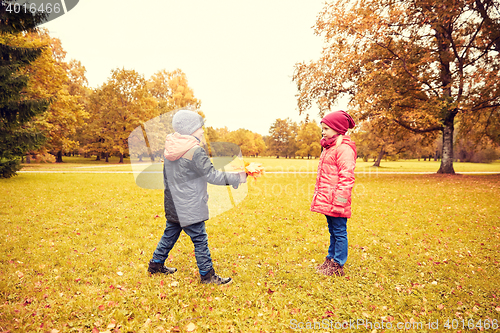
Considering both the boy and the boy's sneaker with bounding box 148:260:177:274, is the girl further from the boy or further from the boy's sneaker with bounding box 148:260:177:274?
the boy's sneaker with bounding box 148:260:177:274

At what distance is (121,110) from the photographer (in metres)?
36.6

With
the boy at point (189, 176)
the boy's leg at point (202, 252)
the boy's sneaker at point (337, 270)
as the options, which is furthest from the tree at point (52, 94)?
the boy's sneaker at point (337, 270)

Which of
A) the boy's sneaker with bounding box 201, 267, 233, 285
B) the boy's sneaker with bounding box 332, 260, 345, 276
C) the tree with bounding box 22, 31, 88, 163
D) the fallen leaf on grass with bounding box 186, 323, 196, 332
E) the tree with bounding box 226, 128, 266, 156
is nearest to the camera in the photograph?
the fallen leaf on grass with bounding box 186, 323, 196, 332

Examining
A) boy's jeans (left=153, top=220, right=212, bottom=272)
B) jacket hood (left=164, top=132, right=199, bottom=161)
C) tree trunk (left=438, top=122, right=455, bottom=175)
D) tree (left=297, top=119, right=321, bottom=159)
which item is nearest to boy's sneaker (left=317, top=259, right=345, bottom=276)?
boy's jeans (left=153, top=220, right=212, bottom=272)

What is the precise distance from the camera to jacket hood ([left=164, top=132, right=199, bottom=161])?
10.5 feet

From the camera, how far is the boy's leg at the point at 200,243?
3.38 m

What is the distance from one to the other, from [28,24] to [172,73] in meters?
37.5

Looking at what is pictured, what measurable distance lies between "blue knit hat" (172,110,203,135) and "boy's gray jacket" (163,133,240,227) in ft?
0.28

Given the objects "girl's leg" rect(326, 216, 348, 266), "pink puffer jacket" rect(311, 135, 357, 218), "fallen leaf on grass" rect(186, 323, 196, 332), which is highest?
"pink puffer jacket" rect(311, 135, 357, 218)

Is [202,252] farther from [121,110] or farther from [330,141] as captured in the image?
[121,110]

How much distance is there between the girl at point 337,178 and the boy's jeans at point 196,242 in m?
1.83

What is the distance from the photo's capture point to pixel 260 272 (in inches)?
164

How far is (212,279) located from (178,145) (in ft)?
7.11

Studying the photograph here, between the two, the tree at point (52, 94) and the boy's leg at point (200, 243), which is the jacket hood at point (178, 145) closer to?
the boy's leg at point (200, 243)
